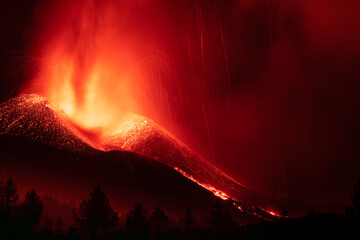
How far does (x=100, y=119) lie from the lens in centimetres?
12662

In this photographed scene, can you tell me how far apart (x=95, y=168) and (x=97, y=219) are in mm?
43445

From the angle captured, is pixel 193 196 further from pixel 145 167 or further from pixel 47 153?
pixel 47 153

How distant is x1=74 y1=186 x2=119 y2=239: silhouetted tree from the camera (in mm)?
59594

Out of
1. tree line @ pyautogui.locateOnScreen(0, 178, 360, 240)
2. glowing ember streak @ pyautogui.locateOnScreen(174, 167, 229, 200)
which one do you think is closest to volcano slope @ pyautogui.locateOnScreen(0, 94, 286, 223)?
glowing ember streak @ pyautogui.locateOnScreen(174, 167, 229, 200)

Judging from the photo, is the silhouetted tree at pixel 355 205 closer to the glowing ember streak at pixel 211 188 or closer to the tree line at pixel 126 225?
the tree line at pixel 126 225

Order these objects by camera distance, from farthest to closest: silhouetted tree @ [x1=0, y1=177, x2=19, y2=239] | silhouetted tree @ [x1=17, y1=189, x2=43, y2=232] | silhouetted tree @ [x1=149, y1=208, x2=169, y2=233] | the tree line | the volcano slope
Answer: the volcano slope < silhouetted tree @ [x1=149, y1=208, x2=169, y2=233] < silhouetted tree @ [x1=17, y1=189, x2=43, y2=232] < silhouetted tree @ [x1=0, y1=177, x2=19, y2=239] < the tree line

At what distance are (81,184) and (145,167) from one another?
1876 centimetres

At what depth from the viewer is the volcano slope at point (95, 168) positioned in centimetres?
9731

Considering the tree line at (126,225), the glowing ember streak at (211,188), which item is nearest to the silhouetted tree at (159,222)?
the tree line at (126,225)

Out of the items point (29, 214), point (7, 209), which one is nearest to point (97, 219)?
point (29, 214)

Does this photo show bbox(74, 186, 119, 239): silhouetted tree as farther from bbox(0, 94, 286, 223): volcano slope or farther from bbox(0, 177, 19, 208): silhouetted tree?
bbox(0, 94, 286, 223): volcano slope

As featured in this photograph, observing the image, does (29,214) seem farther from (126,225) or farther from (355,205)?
(355,205)

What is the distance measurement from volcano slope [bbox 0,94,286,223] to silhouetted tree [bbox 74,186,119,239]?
30410mm

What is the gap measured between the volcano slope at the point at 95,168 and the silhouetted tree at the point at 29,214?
2700 cm
